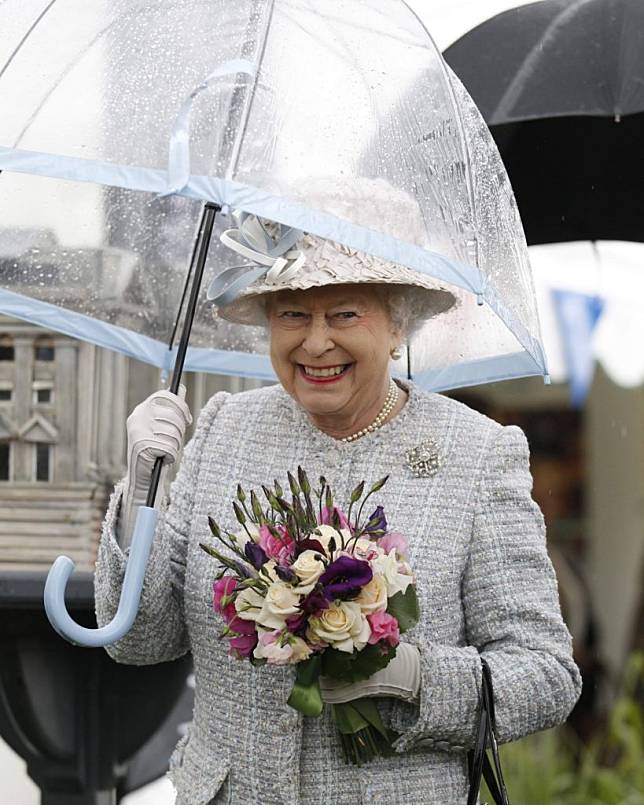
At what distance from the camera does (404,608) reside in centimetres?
229

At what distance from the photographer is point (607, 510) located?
820cm

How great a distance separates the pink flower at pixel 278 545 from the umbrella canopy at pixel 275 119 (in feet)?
1.43

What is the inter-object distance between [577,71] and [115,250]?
4.52 feet

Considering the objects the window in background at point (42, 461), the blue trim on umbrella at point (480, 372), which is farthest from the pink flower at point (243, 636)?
the window in background at point (42, 461)

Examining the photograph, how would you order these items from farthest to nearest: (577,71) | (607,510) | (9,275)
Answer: (607,510) < (577,71) < (9,275)

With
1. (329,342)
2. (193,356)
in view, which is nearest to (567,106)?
(193,356)

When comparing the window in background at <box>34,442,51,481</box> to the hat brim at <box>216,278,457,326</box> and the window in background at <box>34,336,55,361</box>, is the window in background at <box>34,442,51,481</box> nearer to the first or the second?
the window in background at <box>34,336,55,361</box>

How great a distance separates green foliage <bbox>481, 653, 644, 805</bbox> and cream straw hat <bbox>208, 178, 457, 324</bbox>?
2.80m

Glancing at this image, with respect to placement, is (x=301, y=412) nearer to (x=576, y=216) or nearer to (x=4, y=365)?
(x=4, y=365)

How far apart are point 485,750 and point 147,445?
734 mm

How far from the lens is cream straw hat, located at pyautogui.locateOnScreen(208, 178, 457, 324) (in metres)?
2.28

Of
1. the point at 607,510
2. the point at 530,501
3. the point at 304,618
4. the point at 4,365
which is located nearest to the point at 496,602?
the point at 530,501

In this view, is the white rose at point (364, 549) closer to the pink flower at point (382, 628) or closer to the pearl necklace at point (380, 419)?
the pink flower at point (382, 628)

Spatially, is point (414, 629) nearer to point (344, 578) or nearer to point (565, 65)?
point (344, 578)
